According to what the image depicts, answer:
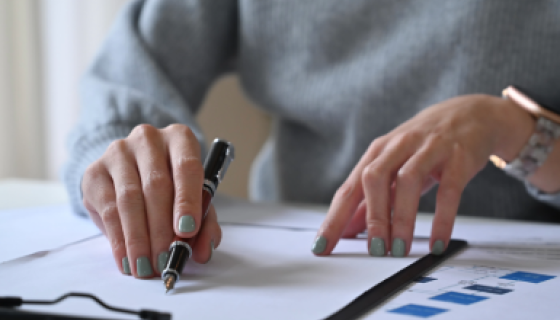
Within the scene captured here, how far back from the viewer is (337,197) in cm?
47

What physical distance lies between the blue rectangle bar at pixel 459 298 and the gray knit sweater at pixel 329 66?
18.9 inches

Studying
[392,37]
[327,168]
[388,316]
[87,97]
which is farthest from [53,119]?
[388,316]

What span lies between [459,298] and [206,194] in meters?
0.21

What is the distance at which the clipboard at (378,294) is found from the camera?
0.82 ft

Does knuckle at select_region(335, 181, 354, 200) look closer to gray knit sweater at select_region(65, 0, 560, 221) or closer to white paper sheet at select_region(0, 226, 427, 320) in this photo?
white paper sheet at select_region(0, 226, 427, 320)

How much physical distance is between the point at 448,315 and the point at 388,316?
1.3 inches

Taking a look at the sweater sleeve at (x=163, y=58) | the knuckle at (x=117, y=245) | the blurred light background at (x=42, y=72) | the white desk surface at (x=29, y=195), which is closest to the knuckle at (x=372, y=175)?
the knuckle at (x=117, y=245)

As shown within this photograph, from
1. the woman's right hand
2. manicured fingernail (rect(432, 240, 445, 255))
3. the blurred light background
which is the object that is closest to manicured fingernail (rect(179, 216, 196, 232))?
the woman's right hand

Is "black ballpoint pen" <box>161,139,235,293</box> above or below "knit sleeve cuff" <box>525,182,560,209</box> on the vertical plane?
above

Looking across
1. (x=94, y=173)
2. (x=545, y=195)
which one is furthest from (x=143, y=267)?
(x=545, y=195)

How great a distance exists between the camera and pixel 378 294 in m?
0.31

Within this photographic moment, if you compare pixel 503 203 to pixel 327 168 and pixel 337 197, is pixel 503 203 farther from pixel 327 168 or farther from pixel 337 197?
pixel 337 197

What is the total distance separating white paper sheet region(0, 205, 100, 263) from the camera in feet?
1.48

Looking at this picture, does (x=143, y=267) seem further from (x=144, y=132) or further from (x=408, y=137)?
(x=408, y=137)
